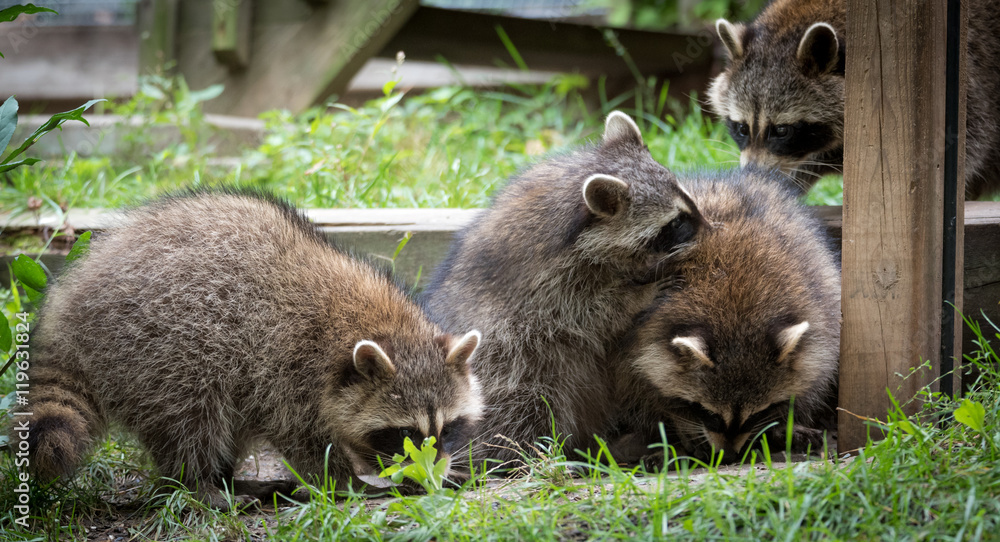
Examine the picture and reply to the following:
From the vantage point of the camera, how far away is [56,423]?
10.0 feet

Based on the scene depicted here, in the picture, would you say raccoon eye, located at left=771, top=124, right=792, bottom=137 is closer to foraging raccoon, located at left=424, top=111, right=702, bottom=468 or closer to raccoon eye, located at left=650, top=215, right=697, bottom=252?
foraging raccoon, located at left=424, top=111, right=702, bottom=468

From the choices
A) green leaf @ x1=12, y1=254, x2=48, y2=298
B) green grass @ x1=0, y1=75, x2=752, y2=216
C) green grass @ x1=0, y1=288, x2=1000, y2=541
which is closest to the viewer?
green grass @ x1=0, y1=288, x2=1000, y2=541

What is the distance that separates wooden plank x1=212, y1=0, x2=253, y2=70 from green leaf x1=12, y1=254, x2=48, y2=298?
13.9 ft

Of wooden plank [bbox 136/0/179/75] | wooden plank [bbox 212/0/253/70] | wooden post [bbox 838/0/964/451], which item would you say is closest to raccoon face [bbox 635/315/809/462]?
wooden post [bbox 838/0/964/451]

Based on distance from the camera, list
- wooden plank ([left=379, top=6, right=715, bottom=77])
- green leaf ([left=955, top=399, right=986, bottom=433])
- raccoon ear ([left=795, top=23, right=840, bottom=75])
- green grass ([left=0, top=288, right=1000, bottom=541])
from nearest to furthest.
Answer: green grass ([left=0, top=288, right=1000, bottom=541])
green leaf ([left=955, top=399, right=986, bottom=433])
raccoon ear ([left=795, top=23, right=840, bottom=75])
wooden plank ([left=379, top=6, right=715, bottom=77])

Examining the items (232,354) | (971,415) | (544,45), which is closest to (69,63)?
(544,45)

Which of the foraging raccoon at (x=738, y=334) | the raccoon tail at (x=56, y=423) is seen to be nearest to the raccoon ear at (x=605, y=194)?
the foraging raccoon at (x=738, y=334)

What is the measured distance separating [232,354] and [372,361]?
0.57m

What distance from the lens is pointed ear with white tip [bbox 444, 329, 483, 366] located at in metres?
3.49

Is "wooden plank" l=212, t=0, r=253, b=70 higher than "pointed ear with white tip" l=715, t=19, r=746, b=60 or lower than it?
higher

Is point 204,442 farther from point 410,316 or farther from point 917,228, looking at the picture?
point 917,228

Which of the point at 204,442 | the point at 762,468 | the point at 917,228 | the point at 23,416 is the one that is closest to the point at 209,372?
the point at 204,442

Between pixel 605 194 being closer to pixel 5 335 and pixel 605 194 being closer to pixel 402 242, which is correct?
→ pixel 402 242

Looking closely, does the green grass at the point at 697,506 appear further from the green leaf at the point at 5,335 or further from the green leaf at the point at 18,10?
the green leaf at the point at 18,10
